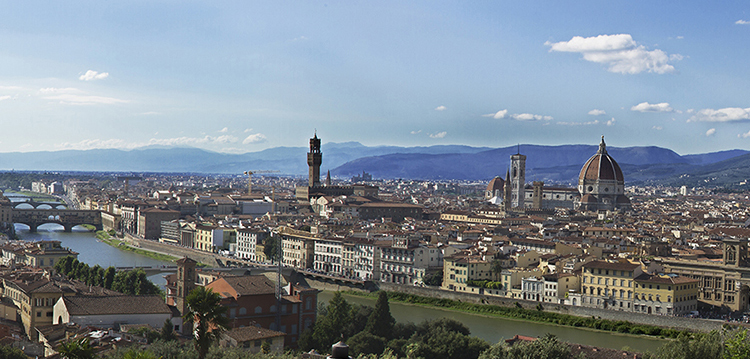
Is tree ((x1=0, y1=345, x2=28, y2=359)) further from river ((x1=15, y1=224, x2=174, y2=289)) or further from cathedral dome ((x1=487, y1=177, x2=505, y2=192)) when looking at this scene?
cathedral dome ((x1=487, y1=177, x2=505, y2=192))

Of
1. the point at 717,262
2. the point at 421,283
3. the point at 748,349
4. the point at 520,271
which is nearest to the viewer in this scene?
the point at 748,349

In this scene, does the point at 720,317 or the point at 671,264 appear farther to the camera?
the point at 671,264

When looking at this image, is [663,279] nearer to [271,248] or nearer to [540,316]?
[540,316]

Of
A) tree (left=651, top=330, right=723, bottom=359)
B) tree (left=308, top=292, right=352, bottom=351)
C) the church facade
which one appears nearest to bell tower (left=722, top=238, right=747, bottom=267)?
tree (left=651, top=330, right=723, bottom=359)

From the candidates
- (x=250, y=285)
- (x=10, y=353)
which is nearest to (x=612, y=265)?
(x=250, y=285)

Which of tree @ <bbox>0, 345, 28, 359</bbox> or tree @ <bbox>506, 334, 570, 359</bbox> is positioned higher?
tree @ <bbox>506, 334, 570, 359</bbox>

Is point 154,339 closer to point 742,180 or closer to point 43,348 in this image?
point 43,348

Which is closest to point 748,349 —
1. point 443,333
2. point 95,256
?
point 443,333

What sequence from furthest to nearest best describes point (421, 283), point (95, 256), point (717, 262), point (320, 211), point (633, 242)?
1. point (320, 211)
2. point (95, 256)
3. point (633, 242)
4. point (421, 283)
5. point (717, 262)
